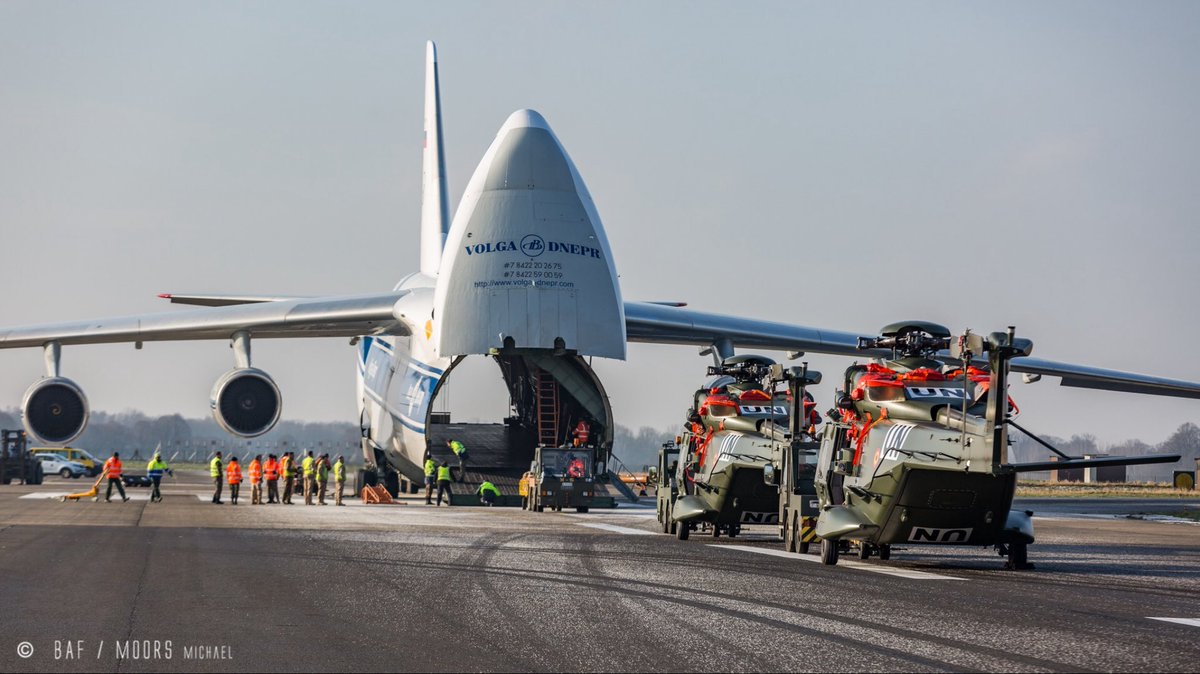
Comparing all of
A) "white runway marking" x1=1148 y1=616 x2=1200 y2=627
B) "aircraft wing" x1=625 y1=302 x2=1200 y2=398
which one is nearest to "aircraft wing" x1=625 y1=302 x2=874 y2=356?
"aircraft wing" x1=625 y1=302 x2=1200 y2=398

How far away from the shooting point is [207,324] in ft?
103

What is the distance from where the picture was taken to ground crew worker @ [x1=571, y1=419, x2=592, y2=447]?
107 feet

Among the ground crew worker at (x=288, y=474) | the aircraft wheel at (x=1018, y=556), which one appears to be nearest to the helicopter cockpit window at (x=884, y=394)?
the aircraft wheel at (x=1018, y=556)

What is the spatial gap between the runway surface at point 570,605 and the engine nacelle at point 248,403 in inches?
445

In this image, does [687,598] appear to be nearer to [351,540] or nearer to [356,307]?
[351,540]

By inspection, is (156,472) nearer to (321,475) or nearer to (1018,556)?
(321,475)

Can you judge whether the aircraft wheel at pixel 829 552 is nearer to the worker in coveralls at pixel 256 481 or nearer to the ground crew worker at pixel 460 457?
the ground crew worker at pixel 460 457

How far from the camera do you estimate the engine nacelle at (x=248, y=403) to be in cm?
3059

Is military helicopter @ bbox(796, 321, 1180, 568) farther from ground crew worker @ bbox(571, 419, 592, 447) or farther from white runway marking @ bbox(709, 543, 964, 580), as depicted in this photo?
ground crew worker @ bbox(571, 419, 592, 447)

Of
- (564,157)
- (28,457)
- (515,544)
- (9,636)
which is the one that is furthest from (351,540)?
(28,457)

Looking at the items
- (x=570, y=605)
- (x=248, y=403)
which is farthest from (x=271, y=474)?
(x=570, y=605)

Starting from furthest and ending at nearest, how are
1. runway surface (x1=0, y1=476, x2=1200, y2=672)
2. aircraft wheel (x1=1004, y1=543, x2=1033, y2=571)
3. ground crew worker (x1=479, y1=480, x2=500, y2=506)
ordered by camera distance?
ground crew worker (x1=479, y1=480, x2=500, y2=506)
aircraft wheel (x1=1004, y1=543, x2=1033, y2=571)
runway surface (x1=0, y1=476, x2=1200, y2=672)

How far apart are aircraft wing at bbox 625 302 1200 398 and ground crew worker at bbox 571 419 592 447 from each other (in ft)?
8.38

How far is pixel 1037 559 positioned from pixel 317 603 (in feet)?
30.5
